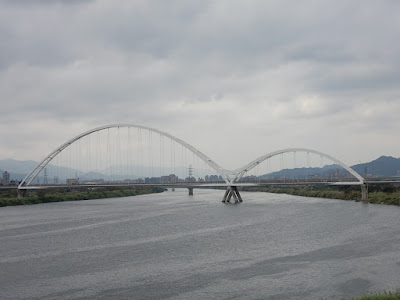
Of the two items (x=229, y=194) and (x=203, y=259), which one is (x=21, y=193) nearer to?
(x=229, y=194)

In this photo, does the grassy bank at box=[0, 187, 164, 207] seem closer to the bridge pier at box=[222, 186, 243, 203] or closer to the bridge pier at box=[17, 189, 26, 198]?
the bridge pier at box=[17, 189, 26, 198]

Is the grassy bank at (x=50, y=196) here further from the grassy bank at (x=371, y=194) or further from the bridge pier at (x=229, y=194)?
the grassy bank at (x=371, y=194)

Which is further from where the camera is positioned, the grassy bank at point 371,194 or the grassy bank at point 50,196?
the grassy bank at point 50,196

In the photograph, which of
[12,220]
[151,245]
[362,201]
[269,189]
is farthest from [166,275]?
[269,189]

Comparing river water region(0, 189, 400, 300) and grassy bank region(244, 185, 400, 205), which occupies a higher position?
grassy bank region(244, 185, 400, 205)

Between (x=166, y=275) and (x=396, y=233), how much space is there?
17.6 meters

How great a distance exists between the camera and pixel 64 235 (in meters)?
32.5

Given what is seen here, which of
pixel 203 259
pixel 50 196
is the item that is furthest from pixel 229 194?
pixel 203 259

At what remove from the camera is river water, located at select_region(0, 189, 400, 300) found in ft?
55.7

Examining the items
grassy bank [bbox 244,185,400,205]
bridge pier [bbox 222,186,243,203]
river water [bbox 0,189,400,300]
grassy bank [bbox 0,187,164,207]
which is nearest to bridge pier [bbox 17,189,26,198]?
grassy bank [bbox 0,187,164,207]

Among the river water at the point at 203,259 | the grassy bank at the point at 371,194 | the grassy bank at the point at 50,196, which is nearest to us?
A: the river water at the point at 203,259

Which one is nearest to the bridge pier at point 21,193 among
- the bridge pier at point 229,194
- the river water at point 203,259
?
the bridge pier at point 229,194

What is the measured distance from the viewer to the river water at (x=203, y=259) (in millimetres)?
16984

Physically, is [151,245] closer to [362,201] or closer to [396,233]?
[396,233]
